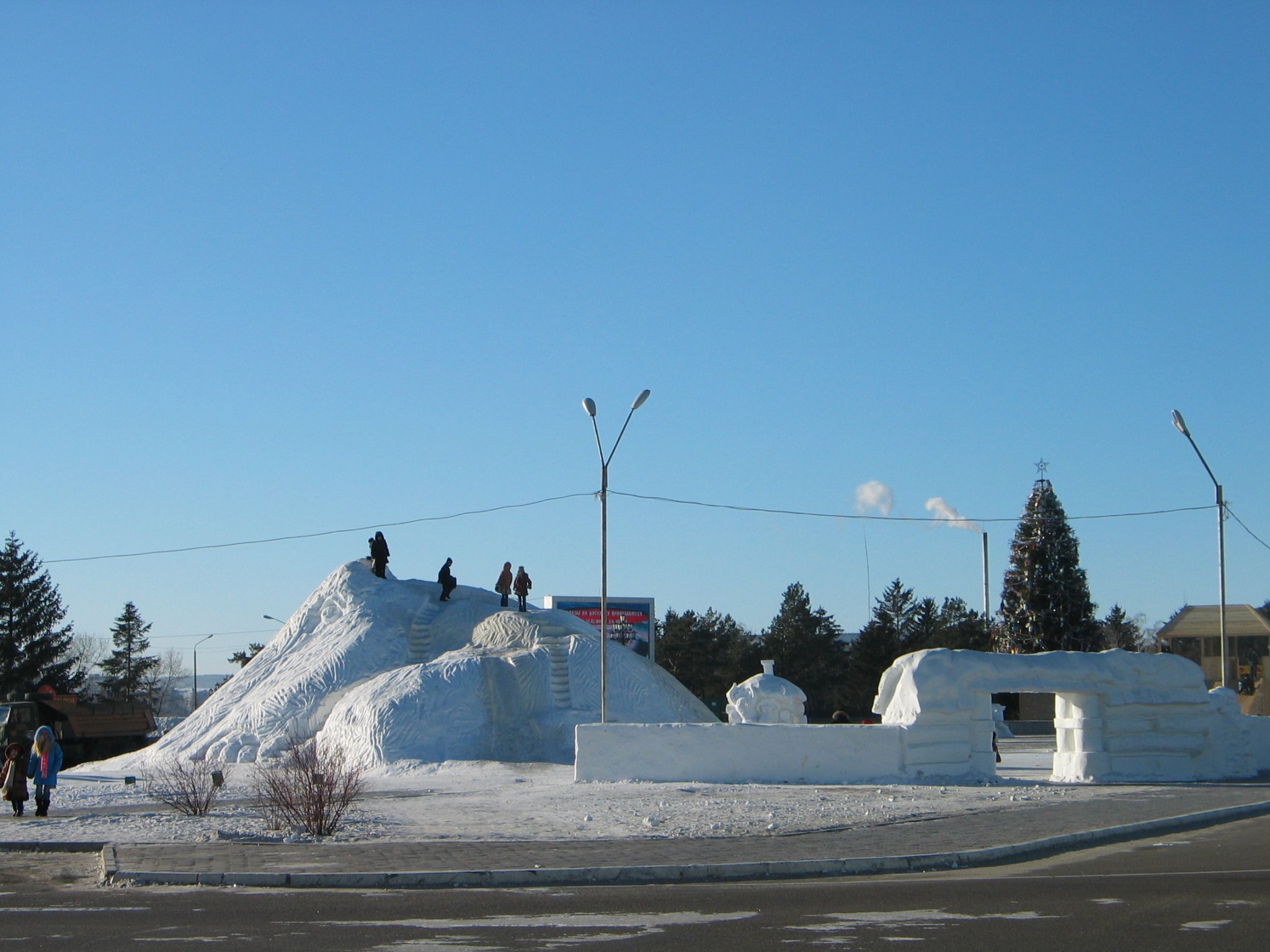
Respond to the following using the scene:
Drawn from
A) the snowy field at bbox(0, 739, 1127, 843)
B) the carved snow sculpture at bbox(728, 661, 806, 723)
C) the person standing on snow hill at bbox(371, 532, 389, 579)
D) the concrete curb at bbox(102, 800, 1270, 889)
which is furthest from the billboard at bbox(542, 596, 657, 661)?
the concrete curb at bbox(102, 800, 1270, 889)

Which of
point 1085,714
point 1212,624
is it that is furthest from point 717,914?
point 1212,624

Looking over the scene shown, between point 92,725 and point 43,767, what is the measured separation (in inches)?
709

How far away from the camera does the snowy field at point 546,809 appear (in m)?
14.1

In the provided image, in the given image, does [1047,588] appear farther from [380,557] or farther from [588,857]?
[588,857]

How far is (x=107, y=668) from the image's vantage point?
71438mm

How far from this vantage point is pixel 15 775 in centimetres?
1714

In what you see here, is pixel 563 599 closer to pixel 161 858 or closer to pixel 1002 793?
pixel 1002 793

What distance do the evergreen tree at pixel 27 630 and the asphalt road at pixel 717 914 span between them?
164 ft

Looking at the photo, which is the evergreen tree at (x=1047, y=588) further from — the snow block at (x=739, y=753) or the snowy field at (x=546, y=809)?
the snow block at (x=739, y=753)

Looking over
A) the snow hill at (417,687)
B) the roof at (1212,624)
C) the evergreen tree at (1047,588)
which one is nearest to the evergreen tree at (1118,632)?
the roof at (1212,624)

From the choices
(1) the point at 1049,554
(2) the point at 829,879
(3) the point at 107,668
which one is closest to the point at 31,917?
(2) the point at 829,879

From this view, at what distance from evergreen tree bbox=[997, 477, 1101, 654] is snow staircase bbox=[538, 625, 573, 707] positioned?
25273mm

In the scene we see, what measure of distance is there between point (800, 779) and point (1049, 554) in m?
31.3

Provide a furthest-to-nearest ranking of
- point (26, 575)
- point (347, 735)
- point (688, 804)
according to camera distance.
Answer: point (26, 575)
point (347, 735)
point (688, 804)
